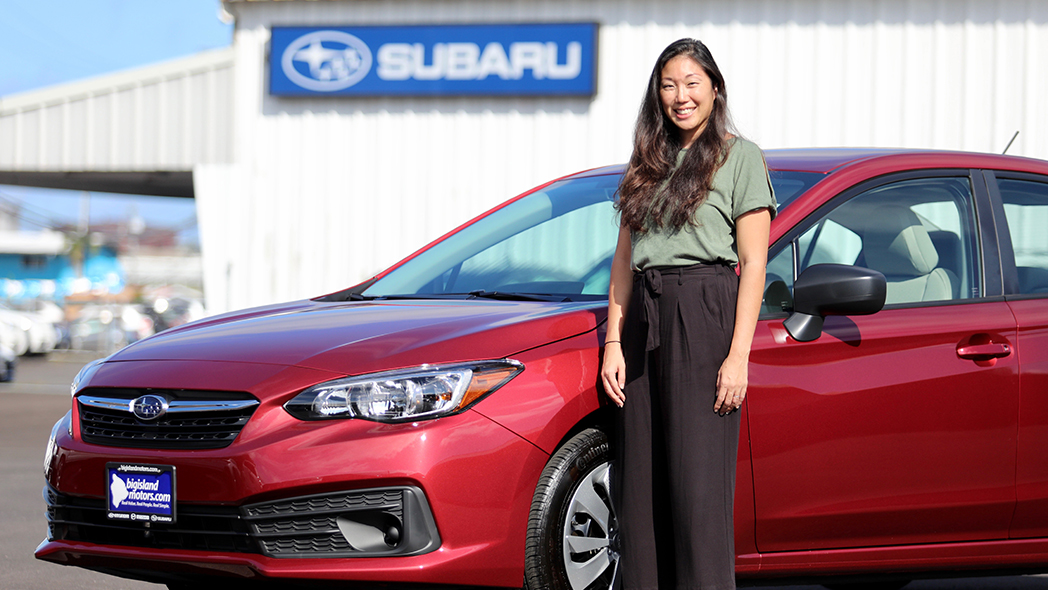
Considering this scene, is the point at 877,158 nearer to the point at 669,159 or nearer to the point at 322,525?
the point at 669,159

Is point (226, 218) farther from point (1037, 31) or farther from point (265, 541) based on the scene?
point (265, 541)

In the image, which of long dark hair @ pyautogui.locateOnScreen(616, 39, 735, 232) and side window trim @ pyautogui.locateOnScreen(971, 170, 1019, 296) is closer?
long dark hair @ pyautogui.locateOnScreen(616, 39, 735, 232)

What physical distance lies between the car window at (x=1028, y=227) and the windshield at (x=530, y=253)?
867 mm

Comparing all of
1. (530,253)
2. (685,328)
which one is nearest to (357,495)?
(685,328)

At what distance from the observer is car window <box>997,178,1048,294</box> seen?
396cm

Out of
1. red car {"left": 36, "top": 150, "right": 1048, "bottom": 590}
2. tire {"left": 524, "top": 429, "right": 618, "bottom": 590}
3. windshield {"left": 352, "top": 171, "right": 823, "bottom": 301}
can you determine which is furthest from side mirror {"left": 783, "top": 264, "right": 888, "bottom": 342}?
tire {"left": 524, "top": 429, "right": 618, "bottom": 590}

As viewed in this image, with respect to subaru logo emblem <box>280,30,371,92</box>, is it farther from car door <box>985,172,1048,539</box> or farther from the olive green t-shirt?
the olive green t-shirt

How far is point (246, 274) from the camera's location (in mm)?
15492

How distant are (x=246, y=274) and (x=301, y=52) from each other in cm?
311

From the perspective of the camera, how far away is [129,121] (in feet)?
55.5

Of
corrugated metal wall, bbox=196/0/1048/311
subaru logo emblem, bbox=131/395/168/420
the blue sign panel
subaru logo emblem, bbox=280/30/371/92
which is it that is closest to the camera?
subaru logo emblem, bbox=131/395/168/420

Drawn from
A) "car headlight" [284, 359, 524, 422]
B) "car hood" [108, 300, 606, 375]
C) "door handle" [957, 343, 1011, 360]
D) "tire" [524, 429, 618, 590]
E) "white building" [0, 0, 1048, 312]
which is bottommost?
"tire" [524, 429, 618, 590]

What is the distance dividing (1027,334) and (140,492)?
A: 2.83 meters

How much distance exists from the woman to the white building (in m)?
10.8
